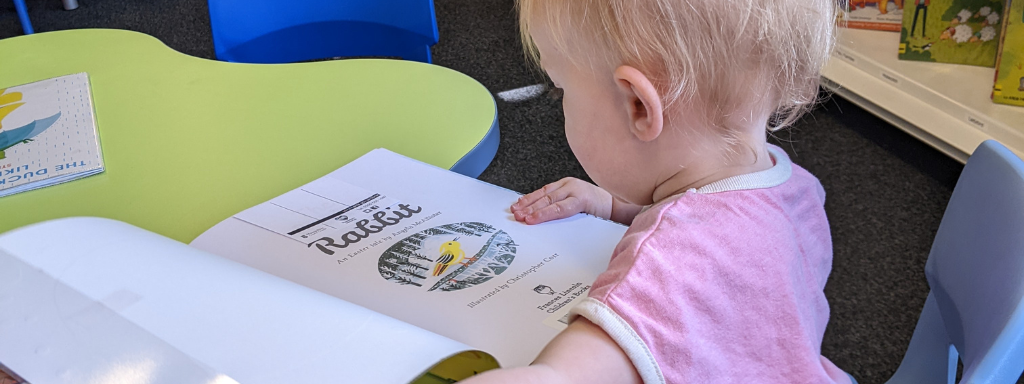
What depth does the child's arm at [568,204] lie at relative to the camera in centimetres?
66

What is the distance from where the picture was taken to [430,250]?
614mm

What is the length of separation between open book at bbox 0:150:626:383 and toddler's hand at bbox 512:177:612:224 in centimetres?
1

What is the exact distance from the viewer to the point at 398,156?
0.75 metres

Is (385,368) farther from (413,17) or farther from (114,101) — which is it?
(413,17)

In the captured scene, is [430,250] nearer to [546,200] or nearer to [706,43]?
[546,200]

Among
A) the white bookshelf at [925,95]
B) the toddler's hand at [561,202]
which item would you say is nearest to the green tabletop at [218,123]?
the toddler's hand at [561,202]

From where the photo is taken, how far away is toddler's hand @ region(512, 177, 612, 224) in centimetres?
65

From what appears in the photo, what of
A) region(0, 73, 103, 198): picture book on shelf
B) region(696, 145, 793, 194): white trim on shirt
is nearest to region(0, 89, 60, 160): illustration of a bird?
region(0, 73, 103, 198): picture book on shelf

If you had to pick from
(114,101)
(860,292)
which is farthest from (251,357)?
(860,292)

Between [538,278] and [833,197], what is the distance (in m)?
1.26

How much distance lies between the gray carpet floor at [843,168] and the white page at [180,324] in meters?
0.60

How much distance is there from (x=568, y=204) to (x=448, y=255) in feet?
0.44

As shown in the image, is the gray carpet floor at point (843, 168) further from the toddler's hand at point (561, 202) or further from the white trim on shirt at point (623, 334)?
the white trim on shirt at point (623, 334)

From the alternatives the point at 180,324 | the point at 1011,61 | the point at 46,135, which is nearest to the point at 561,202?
the point at 180,324
